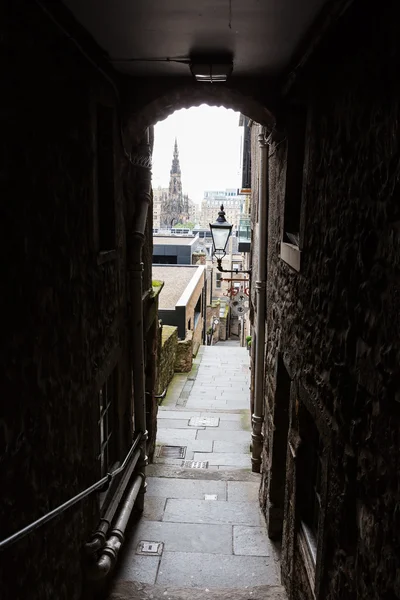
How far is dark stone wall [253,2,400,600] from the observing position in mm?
2318

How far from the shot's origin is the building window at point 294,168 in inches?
203

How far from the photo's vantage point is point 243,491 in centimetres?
764

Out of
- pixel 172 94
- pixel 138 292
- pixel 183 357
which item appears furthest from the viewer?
pixel 183 357

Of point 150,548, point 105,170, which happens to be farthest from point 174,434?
point 105,170

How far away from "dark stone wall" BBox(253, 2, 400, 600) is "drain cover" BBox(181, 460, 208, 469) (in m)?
4.45

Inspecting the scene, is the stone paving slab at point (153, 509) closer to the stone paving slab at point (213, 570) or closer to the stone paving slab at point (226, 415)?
the stone paving slab at point (213, 570)

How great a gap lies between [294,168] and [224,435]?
6.58 metres

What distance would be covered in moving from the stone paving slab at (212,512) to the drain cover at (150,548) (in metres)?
0.63

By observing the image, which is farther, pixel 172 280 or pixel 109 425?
pixel 172 280

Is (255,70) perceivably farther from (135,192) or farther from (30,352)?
(30,352)

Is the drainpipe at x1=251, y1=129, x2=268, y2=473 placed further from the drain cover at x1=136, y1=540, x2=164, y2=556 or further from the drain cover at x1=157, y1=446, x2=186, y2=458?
the drain cover at x1=136, y1=540, x2=164, y2=556

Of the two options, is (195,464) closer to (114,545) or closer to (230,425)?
(230,425)

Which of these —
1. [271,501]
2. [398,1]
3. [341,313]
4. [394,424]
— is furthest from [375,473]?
[271,501]

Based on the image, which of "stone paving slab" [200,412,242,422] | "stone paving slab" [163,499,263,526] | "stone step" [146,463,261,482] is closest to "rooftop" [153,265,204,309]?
"stone paving slab" [200,412,242,422]
